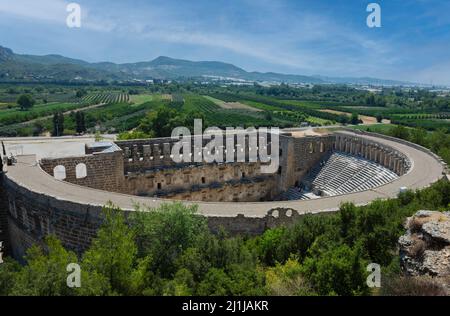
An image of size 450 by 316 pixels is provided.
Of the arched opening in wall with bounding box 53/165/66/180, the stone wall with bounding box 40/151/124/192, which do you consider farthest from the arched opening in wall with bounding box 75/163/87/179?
the arched opening in wall with bounding box 53/165/66/180

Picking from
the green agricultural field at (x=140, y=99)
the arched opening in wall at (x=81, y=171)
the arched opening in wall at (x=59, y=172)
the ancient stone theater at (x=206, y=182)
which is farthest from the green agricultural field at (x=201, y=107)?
the arched opening in wall at (x=81, y=171)

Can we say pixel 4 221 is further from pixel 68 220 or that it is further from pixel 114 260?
pixel 114 260

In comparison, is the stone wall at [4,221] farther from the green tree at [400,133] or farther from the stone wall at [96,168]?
the green tree at [400,133]

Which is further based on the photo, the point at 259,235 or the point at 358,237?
the point at 259,235
